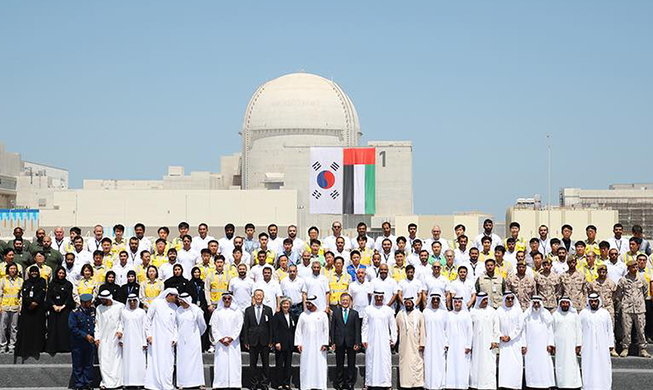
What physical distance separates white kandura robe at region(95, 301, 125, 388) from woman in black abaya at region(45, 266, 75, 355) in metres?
0.92

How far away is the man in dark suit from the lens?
13250mm

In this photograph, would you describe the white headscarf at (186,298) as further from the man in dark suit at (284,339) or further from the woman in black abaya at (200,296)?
the man in dark suit at (284,339)

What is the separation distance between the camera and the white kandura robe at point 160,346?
13195 millimetres

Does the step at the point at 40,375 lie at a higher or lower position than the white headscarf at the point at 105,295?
lower

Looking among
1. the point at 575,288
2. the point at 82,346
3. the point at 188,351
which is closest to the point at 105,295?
the point at 82,346

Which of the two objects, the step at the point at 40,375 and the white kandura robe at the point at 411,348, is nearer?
the white kandura robe at the point at 411,348

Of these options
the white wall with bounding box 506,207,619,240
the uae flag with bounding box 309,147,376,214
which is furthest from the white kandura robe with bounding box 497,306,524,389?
the white wall with bounding box 506,207,619,240

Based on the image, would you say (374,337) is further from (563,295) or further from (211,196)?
(211,196)

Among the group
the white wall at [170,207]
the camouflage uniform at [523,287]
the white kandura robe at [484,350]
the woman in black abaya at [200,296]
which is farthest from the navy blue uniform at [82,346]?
the white wall at [170,207]

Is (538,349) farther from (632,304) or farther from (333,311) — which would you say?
(333,311)

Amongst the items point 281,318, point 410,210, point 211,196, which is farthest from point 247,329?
point 410,210

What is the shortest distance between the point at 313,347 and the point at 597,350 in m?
4.17

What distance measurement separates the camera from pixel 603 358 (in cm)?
1331

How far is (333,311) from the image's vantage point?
1334cm
